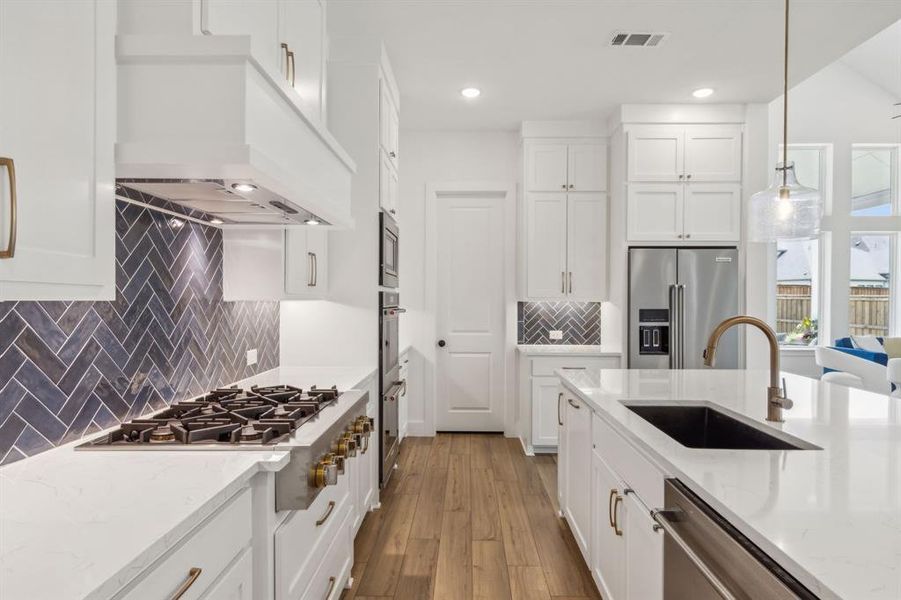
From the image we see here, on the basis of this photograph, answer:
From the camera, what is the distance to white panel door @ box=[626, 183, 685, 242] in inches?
160

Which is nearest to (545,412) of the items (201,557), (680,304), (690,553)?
(680,304)

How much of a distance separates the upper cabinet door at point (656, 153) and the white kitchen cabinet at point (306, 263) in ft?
8.39

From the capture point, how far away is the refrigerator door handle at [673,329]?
398cm

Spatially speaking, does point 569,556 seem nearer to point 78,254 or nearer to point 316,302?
point 316,302

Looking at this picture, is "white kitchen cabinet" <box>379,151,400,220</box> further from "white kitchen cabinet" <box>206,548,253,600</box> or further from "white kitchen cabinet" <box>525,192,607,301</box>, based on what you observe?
"white kitchen cabinet" <box>206,548,253,600</box>

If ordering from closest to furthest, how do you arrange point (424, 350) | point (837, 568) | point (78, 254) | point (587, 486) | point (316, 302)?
point (837, 568), point (78, 254), point (587, 486), point (316, 302), point (424, 350)

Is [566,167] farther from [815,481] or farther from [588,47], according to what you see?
[815,481]

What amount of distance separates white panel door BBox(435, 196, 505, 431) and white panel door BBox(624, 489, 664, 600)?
306cm

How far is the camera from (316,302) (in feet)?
10.1

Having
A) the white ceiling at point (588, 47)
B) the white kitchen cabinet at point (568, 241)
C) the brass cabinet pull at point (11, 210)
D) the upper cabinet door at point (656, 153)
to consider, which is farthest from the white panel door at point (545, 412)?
the brass cabinet pull at point (11, 210)

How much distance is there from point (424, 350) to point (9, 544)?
3.92m

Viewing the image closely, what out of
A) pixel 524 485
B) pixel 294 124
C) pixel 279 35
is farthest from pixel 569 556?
pixel 279 35

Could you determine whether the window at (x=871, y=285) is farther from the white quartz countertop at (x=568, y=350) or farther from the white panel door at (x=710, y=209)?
the white quartz countertop at (x=568, y=350)

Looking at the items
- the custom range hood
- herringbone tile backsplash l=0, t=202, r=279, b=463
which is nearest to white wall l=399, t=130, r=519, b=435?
herringbone tile backsplash l=0, t=202, r=279, b=463
